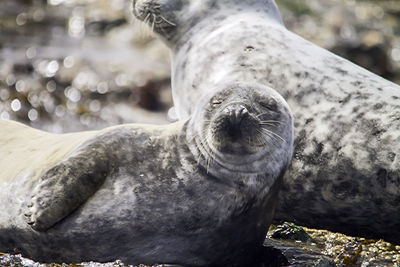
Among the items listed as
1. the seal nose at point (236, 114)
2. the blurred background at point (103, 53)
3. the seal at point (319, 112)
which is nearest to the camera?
the seal nose at point (236, 114)

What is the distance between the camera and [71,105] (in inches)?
440

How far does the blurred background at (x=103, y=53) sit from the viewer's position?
1082cm

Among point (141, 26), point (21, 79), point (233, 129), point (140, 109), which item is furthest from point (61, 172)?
point (21, 79)

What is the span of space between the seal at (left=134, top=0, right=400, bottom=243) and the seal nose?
91 centimetres

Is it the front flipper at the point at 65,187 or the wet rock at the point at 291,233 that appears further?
the wet rock at the point at 291,233

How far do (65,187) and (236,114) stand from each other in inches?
42.2

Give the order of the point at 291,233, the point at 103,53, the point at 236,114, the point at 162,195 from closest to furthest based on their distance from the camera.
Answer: the point at 236,114, the point at 162,195, the point at 291,233, the point at 103,53

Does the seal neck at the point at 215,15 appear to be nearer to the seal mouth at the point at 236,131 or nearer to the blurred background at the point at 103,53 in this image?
the blurred background at the point at 103,53

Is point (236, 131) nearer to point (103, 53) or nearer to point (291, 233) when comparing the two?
point (291, 233)

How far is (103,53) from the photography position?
1451cm

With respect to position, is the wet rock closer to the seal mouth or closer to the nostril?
the seal mouth

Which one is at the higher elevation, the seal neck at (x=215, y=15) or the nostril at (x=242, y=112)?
the nostril at (x=242, y=112)

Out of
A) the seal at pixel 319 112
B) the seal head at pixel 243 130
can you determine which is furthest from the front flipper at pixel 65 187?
the seal at pixel 319 112

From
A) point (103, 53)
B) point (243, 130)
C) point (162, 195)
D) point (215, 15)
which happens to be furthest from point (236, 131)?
point (103, 53)
